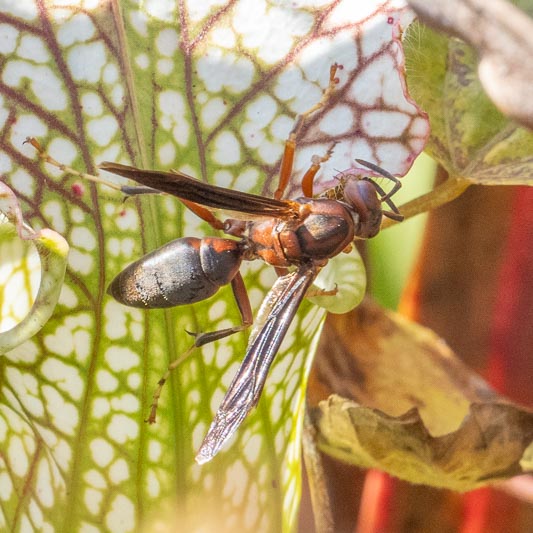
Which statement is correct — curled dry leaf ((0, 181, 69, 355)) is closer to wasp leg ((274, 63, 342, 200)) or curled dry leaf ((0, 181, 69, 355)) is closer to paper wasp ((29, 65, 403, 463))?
paper wasp ((29, 65, 403, 463))

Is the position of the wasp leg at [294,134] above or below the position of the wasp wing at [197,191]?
above

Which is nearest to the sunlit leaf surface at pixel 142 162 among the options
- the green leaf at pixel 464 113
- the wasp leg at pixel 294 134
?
the wasp leg at pixel 294 134

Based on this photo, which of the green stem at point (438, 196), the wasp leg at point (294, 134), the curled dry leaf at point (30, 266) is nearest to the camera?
the curled dry leaf at point (30, 266)

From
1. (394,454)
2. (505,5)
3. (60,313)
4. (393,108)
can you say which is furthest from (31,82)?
(394,454)

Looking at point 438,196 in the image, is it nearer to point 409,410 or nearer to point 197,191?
point 409,410

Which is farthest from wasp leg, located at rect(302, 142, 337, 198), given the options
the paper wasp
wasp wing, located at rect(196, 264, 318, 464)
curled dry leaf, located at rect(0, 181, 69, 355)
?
curled dry leaf, located at rect(0, 181, 69, 355)

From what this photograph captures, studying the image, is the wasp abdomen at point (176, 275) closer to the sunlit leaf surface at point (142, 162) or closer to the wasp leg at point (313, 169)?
the sunlit leaf surface at point (142, 162)
